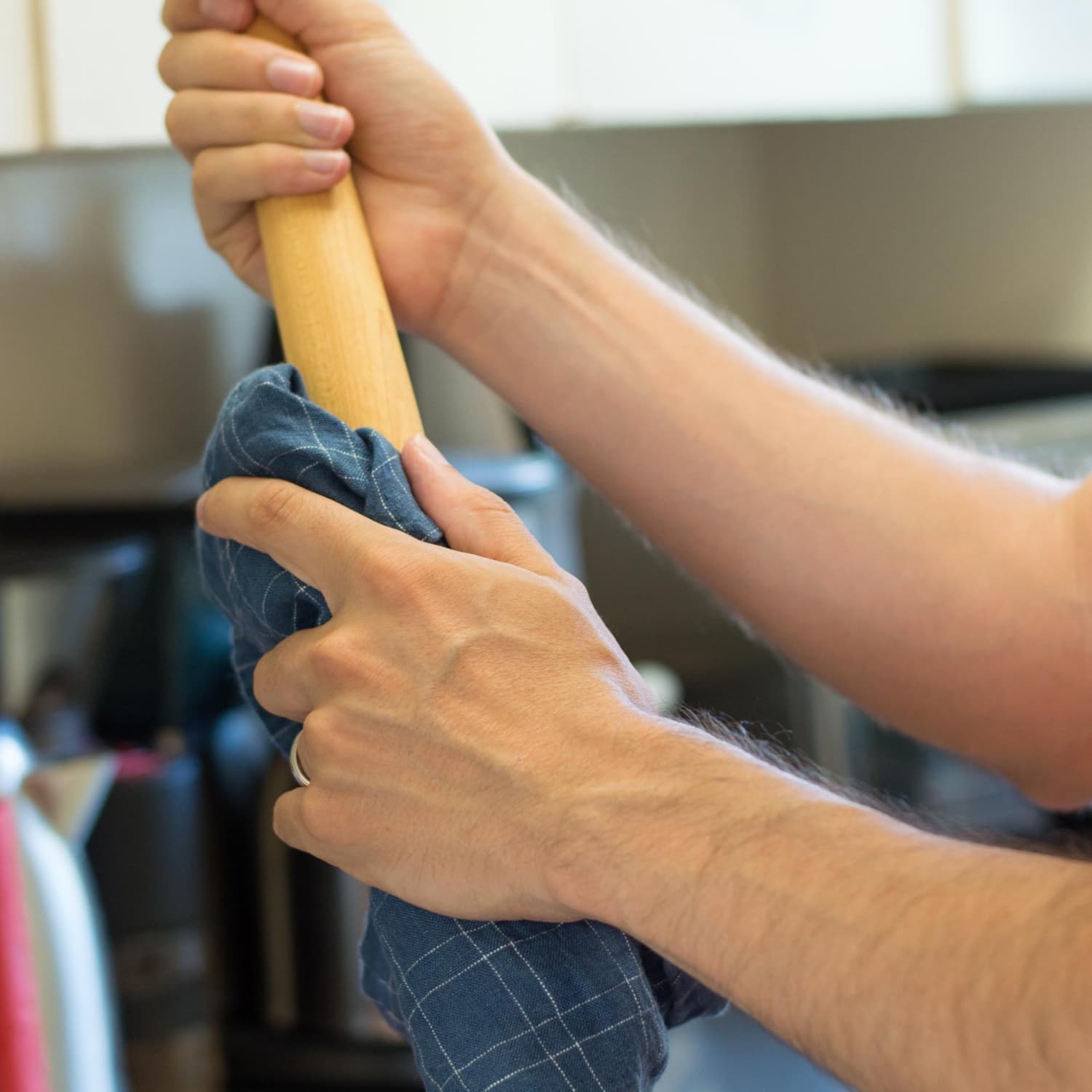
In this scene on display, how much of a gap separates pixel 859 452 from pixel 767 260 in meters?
1.18

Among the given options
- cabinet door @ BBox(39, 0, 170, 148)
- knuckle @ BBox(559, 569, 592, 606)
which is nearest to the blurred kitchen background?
cabinet door @ BBox(39, 0, 170, 148)

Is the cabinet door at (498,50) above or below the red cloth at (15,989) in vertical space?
above

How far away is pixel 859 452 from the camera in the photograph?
63cm

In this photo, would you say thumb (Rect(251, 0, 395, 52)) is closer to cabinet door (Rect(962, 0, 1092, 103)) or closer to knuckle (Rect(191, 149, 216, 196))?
knuckle (Rect(191, 149, 216, 196))

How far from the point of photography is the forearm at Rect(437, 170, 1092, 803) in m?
0.60

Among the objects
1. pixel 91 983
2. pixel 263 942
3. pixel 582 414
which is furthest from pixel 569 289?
pixel 263 942

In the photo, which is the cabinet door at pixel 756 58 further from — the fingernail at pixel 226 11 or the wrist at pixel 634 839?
the wrist at pixel 634 839

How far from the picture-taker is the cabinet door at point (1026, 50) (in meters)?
1.32

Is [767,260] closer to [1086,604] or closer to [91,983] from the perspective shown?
[1086,604]

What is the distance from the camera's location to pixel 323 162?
0.49 metres

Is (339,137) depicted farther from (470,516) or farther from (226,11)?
(470,516)

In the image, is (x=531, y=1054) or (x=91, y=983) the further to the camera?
(x=91, y=983)

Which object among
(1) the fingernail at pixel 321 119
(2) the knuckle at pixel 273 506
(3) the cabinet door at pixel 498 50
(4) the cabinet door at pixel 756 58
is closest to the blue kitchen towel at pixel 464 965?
(2) the knuckle at pixel 273 506

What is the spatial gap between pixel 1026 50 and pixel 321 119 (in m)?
1.09
